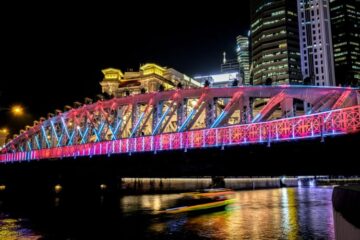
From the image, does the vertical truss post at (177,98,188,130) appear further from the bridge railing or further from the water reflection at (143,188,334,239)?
the water reflection at (143,188,334,239)

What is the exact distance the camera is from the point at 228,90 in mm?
46531

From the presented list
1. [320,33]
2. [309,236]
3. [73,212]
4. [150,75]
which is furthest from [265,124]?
[320,33]

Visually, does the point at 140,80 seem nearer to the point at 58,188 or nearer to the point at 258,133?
the point at 58,188

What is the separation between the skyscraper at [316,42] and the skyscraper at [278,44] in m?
3.33

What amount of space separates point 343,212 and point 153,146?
129 feet

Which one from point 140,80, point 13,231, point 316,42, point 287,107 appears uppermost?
point 316,42

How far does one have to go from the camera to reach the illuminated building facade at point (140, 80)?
142 metres

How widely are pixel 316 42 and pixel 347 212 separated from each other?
178 m

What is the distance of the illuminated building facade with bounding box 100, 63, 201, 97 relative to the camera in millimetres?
141575

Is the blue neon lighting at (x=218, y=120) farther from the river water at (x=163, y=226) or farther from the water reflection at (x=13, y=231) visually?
the water reflection at (x=13, y=231)

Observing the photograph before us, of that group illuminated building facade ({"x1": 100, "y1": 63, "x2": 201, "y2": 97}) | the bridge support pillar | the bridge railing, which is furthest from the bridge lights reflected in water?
illuminated building facade ({"x1": 100, "y1": 63, "x2": 201, "y2": 97})

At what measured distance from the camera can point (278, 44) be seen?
550 ft

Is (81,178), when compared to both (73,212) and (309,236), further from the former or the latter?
(309,236)

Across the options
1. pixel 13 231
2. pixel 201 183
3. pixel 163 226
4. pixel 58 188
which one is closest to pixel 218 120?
pixel 163 226
